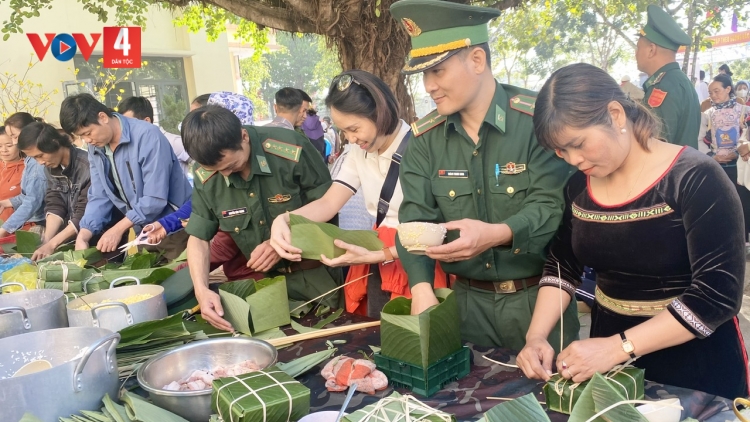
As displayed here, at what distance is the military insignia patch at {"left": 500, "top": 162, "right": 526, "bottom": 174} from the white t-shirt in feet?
1.72

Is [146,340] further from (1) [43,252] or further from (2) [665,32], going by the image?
(2) [665,32]

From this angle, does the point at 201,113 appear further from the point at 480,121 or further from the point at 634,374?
the point at 634,374

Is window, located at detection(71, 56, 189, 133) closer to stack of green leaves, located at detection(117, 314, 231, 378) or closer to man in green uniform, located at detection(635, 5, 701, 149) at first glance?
man in green uniform, located at detection(635, 5, 701, 149)

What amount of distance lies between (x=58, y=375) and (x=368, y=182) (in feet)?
→ 4.77

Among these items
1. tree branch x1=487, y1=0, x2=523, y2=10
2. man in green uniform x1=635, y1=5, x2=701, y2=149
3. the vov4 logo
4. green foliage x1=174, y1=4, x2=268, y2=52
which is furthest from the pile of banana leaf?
green foliage x1=174, y1=4, x2=268, y2=52

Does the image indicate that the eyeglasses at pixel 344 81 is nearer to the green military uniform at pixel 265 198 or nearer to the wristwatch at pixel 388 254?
the green military uniform at pixel 265 198

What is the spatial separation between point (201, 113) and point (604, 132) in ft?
5.06

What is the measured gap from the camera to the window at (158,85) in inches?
462

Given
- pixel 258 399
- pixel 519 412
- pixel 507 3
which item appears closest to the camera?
pixel 519 412

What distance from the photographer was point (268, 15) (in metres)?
5.52

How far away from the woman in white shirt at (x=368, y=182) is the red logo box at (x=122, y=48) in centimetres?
548

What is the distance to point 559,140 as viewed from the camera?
1496 mm

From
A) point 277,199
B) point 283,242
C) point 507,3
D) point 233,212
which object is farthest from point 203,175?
point 507,3

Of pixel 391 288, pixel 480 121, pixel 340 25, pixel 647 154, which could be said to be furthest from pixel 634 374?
pixel 340 25
